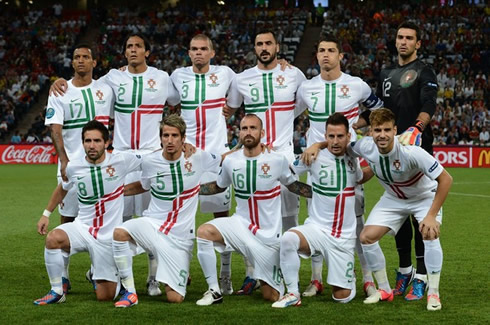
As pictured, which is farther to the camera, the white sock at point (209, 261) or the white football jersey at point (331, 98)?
the white football jersey at point (331, 98)

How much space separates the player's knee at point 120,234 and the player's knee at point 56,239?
44 centimetres

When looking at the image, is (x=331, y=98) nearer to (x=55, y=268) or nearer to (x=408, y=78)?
(x=408, y=78)

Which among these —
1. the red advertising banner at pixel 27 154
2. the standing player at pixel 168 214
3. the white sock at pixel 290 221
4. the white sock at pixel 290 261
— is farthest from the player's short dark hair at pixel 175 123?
the red advertising banner at pixel 27 154

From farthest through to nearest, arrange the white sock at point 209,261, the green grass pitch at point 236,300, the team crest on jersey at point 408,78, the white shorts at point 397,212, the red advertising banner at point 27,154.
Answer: the red advertising banner at point 27,154 < the team crest on jersey at point 408,78 < the white shorts at point 397,212 < the white sock at point 209,261 < the green grass pitch at point 236,300

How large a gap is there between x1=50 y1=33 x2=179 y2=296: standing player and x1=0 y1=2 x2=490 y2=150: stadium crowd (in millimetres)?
17337

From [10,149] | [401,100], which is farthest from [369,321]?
[10,149]

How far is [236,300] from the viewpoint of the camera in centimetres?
655

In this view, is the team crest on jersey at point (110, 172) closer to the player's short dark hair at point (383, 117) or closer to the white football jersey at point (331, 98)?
the white football jersey at point (331, 98)

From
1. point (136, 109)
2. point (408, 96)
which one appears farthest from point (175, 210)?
point (408, 96)

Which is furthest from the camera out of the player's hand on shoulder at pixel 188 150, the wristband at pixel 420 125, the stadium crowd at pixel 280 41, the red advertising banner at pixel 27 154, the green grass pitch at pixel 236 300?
the red advertising banner at pixel 27 154

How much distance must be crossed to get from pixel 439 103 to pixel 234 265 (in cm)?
1898

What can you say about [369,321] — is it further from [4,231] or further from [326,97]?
[4,231]

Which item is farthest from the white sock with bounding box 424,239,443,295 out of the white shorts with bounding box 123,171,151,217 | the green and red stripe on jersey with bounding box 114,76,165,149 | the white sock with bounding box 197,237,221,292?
the green and red stripe on jersey with bounding box 114,76,165,149

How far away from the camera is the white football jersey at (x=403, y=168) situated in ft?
20.1
